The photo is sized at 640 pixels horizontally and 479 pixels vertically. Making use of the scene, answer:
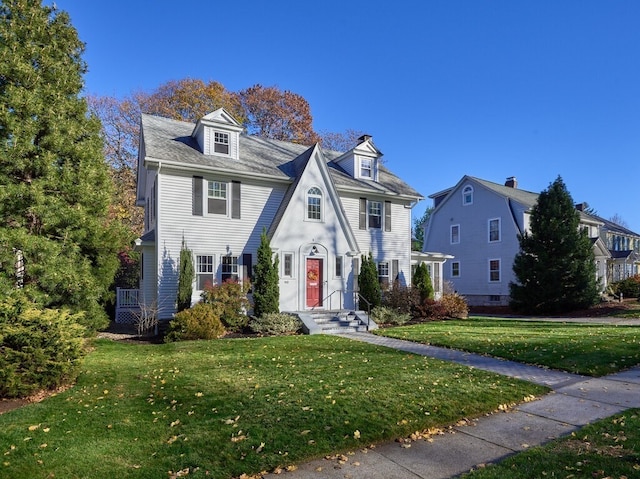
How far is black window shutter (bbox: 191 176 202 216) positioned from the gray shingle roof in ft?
2.20

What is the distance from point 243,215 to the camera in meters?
16.6

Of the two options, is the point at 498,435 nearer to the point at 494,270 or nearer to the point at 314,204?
the point at 314,204

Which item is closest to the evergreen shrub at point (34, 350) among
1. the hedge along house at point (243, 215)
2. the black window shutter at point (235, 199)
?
the hedge along house at point (243, 215)

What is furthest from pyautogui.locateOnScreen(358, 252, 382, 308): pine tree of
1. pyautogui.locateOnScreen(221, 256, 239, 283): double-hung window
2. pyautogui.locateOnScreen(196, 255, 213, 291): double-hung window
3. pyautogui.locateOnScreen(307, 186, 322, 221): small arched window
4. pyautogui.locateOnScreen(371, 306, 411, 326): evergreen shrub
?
pyautogui.locateOnScreen(196, 255, 213, 291): double-hung window

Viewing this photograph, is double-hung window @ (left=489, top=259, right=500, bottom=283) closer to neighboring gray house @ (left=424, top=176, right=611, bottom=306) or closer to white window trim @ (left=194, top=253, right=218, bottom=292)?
neighboring gray house @ (left=424, top=176, right=611, bottom=306)

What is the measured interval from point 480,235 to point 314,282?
16551mm

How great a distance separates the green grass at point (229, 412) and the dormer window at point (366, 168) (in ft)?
41.9

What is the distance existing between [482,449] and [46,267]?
35.1ft

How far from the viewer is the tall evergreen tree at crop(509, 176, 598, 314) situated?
878 inches

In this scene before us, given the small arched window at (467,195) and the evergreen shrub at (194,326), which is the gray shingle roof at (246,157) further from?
the small arched window at (467,195)

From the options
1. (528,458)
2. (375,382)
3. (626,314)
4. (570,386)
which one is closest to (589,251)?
(626,314)

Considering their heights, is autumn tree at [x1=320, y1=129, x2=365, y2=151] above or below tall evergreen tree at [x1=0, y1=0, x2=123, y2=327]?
above

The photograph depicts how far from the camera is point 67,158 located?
37.8 feet

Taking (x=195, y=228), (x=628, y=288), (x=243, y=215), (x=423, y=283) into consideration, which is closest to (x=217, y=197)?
(x=243, y=215)
